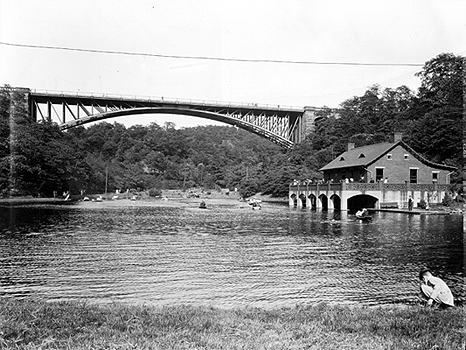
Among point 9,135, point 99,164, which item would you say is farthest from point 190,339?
point 99,164

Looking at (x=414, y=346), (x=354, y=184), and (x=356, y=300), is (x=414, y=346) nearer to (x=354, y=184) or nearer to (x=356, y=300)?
(x=356, y=300)

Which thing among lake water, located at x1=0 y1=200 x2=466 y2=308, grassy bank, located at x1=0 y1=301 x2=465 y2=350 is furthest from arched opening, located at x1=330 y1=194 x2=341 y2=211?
grassy bank, located at x1=0 y1=301 x2=465 y2=350

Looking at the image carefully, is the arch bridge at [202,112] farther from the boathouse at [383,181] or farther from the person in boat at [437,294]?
the person in boat at [437,294]

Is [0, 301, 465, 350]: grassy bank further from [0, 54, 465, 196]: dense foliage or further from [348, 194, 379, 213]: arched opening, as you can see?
[348, 194, 379, 213]: arched opening

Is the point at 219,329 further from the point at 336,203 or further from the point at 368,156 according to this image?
the point at 368,156

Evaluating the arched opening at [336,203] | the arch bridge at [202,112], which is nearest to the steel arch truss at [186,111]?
the arch bridge at [202,112]

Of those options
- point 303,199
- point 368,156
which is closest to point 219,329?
point 368,156
